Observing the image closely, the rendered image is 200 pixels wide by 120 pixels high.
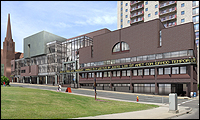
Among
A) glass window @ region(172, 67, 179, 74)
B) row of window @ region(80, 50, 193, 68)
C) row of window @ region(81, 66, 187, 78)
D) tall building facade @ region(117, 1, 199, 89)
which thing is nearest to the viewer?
row of window @ region(80, 50, 193, 68)

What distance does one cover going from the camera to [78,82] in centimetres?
7038

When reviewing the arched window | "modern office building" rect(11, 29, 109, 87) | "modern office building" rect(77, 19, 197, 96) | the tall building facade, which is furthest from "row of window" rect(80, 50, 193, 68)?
the tall building facade

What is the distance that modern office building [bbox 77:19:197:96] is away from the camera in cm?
4306

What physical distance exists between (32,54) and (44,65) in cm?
1359

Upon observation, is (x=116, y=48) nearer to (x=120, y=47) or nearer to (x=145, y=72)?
(x=120, y=47)

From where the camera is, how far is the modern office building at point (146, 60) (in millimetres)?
43062

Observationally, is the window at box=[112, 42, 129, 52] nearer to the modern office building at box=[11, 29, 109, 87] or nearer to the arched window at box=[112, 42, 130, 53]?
the arched window at box=[112, 42, 130, 53]

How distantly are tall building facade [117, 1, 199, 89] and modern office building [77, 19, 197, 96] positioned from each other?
24565 millimetres

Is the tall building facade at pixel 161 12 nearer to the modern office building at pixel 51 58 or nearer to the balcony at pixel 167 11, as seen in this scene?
the balcony at pixel 167 11

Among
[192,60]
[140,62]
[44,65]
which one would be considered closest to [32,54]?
[44,65]

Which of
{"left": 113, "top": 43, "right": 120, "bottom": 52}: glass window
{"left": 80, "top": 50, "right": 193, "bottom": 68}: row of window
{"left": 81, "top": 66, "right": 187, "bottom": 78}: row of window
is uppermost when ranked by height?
{"left": 113, "top": 43, "right": 120, "bottom": 52}: glass window

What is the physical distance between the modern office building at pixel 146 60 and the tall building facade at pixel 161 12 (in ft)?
80.6

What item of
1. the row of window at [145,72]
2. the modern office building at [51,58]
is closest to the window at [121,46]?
the row of window at [145,72]

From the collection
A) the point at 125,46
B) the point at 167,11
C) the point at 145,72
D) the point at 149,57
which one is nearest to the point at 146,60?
the point at 149,57
